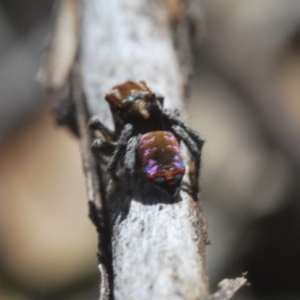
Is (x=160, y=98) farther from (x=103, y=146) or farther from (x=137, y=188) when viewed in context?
(x=137, y=188)

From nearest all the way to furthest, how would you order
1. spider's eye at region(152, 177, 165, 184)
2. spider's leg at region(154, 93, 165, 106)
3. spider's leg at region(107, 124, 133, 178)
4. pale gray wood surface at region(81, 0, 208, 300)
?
pale gray wood surface at region(81, 0, 208, 300) < spider's eye at region(152, 177, 165, 184) < spider's leg at region(107, 124, 133, 178) < spider's leg at region(154, 93, 165, 106)

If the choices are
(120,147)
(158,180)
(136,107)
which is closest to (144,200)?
(158,180)

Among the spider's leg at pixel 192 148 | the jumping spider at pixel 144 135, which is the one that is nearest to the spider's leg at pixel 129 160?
the jumping spider at pixel 144 135

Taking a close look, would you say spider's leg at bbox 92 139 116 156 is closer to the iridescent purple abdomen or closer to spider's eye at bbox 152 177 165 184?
the iridescent purple abdomen

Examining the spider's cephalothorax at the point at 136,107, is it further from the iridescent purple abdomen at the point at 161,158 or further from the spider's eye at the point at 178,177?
the spider's eye at the point at 178,177

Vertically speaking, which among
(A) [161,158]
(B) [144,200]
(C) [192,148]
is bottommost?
(B) [144,200]

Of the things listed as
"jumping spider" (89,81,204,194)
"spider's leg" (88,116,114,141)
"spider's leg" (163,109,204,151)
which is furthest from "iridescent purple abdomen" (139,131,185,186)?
"spider's leg" (88,116,114,141)

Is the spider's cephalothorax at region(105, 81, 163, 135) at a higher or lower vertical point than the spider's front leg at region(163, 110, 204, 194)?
A: higher
